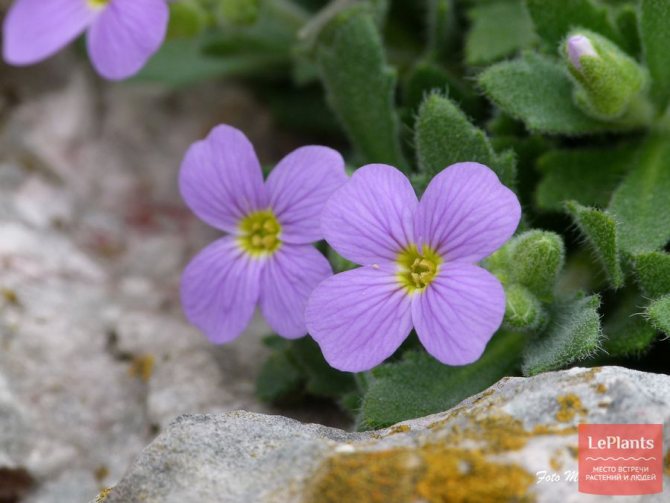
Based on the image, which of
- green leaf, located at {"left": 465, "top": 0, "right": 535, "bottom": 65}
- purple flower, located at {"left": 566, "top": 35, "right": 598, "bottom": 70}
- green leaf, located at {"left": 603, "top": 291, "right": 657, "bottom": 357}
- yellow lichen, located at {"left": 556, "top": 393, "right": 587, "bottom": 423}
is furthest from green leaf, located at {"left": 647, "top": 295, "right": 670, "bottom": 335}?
green leaf, located at {"left": 465, "top": 0, "right": 535, "bottom": 65}

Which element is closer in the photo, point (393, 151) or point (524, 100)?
point (524, 100)

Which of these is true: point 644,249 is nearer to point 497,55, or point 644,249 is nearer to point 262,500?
point 497,55

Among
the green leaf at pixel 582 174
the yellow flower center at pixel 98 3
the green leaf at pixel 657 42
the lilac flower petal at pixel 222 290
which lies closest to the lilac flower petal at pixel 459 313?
the lilac flower petal at pixel 222 290

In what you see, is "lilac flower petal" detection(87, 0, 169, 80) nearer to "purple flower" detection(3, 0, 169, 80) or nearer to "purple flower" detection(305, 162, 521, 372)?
"purple flower" detection(3, 0, 169, 80)

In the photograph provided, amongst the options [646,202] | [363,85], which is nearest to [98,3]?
[363,85]

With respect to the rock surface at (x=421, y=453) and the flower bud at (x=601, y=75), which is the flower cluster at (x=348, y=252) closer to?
the rock surface at (x=421, y=453)

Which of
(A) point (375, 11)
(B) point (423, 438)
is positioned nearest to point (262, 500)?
(B) point (423, 438)

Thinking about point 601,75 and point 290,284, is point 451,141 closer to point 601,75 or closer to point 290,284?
point 601,75
